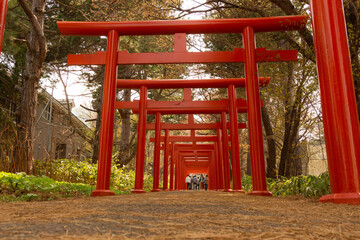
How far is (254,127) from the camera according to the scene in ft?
16.2

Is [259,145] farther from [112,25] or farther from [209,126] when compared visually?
[209,126]

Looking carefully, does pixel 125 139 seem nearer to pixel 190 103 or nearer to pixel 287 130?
pixel 190 103

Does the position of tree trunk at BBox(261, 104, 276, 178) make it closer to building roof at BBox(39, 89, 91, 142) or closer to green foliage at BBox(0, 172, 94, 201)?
green foliage at BBox(0, 172, 94, 201)

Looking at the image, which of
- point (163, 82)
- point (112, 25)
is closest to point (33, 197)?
point (112, 25)

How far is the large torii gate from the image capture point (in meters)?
2.75

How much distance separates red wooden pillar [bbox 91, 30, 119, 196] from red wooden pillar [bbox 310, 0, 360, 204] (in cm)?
336

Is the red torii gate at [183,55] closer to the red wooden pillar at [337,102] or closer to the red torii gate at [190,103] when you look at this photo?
the red wooden pillar at [337,102]

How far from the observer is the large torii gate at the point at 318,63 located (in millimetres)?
2746

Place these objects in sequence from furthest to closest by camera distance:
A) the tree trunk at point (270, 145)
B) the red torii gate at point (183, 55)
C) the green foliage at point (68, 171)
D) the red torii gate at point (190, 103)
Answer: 1. the tree trunk at point (270, 145)
2. the green foliage at point (68, 171)
3. the red torii gate at point (190, 103)
4. the red torii gate at point (183, 55)

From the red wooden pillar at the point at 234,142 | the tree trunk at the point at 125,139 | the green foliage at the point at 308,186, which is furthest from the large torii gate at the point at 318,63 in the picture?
the tree trunk at the point at 125,139

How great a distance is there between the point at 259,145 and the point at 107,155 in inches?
99.6

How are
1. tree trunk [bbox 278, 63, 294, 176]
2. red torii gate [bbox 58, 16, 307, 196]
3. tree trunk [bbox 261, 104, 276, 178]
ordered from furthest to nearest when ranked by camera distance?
tree trunk [bbox 261, 104, 276, 178], tree trunk [bbox 278, 63, 294, 176], red torii gate [bbox 58, 16, 307, 196]

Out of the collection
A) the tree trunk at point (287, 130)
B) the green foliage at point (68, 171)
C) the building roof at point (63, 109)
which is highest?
the building roof at point (63, 109)

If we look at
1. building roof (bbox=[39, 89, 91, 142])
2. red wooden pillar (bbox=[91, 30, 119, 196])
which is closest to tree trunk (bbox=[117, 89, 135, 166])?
building roof (bbox=[39, 89, 91, 142])
